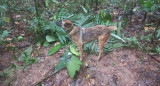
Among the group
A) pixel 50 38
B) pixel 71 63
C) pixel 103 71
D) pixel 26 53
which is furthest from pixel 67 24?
pixel 50 38

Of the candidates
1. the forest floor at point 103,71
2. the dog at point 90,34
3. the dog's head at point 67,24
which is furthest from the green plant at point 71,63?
the dog's head at point 67,24

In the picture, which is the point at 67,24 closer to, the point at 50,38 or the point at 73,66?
the point at 73,66

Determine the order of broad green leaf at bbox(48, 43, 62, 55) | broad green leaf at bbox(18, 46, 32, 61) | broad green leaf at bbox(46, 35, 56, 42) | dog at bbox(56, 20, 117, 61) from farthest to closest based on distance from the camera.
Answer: broad green leaf at bbox(46, 35, 56, 42), broad green leaf at bbox(48, 43, 62, 55), broad green leaf at bbox(18, 46, 32, 61), dog at bbox(56, 20, 117, 61)

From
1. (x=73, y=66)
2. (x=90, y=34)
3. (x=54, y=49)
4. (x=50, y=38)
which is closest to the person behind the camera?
(x=73, y=66)

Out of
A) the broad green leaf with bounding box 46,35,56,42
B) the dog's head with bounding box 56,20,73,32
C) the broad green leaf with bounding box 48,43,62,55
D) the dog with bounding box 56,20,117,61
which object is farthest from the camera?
the broad green leaf with bounding box 46,35,56,42

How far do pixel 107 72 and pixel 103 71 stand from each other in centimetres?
8

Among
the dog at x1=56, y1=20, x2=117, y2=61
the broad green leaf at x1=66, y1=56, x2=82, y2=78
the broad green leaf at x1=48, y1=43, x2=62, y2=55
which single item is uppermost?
the dog at x1=56, y1=20, x2=117, y2=61

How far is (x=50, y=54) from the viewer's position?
3.92 meters

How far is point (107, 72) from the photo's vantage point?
3121mm

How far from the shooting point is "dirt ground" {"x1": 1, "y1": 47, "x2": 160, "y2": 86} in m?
2.94

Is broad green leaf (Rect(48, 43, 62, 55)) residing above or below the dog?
below

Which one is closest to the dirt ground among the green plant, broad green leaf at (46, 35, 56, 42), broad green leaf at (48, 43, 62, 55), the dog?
the green plant

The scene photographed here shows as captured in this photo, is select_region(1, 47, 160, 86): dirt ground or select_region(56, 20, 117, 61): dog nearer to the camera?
select_region(1, 47, 160, 86): dirt ground

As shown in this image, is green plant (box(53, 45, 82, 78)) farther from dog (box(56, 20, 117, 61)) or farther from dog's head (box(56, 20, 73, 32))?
dog's head (box(56, 20, 73, 32))
